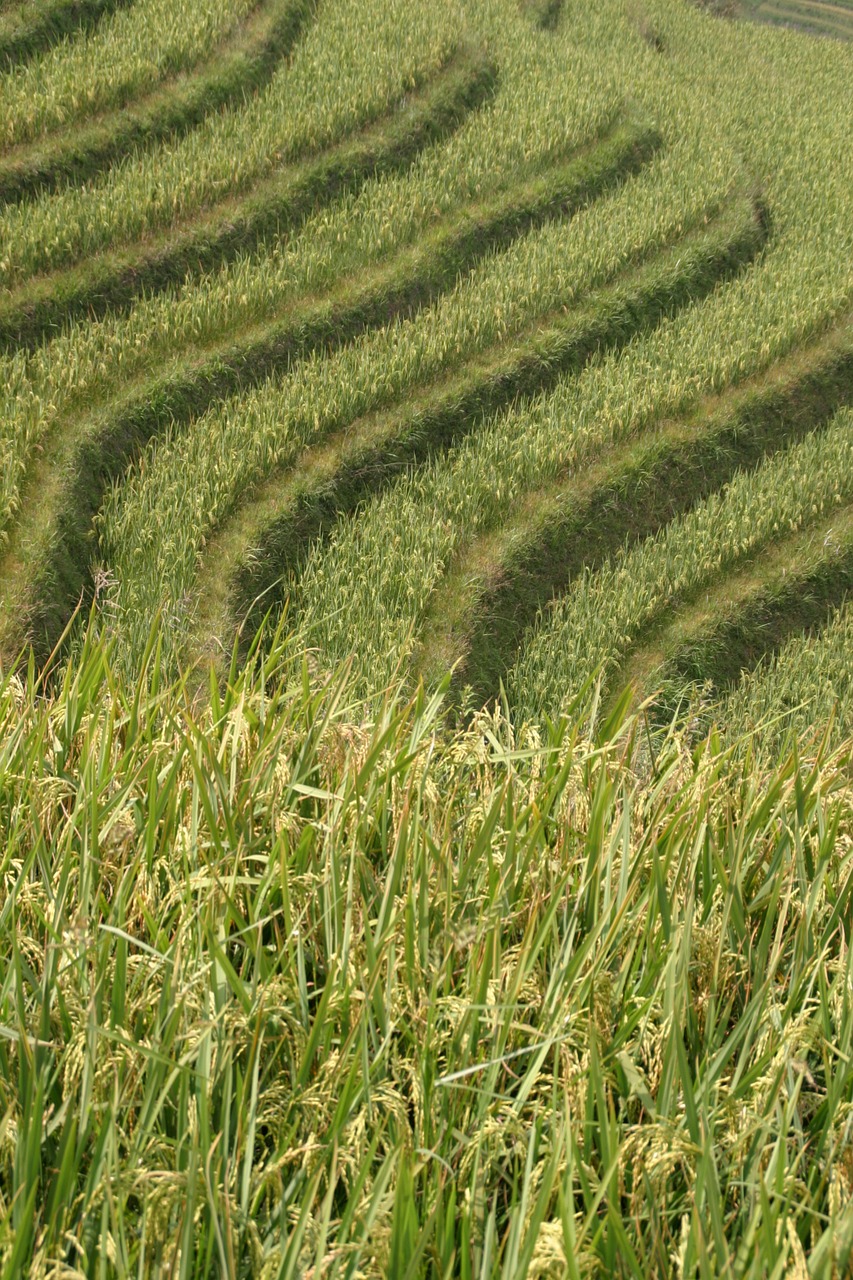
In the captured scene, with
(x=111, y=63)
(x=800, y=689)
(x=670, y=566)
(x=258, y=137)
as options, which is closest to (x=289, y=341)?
(x=258, y=137)

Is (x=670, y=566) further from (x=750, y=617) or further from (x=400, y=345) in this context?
(x=400, y=345)

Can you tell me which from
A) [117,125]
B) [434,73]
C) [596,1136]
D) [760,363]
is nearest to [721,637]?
[760,363]

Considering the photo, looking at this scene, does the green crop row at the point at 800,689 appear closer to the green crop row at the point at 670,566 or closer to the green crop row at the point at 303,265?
the green crop row at the point at 670,566

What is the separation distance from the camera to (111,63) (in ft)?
37.2

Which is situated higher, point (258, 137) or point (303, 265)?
point (258, 137)

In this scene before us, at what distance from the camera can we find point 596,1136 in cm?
230

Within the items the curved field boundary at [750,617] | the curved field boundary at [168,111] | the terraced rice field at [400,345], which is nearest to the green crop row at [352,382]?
the terraced rice field at [400,345]

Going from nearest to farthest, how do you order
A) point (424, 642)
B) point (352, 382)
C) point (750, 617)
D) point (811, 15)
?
point (424, 642) → point (750, 617) → point (352, 382) → point (811, 15)

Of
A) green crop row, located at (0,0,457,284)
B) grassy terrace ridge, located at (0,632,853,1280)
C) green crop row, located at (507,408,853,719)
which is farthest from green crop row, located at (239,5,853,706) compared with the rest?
green crop row, located at (0,0,457,284)

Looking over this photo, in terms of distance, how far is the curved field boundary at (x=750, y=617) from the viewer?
7.00 m

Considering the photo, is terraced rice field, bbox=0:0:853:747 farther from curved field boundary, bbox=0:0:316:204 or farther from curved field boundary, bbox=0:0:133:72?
curved field boundary, bbox=0:0:133:72

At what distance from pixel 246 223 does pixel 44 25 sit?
378 cm

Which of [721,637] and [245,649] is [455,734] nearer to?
[245,649]

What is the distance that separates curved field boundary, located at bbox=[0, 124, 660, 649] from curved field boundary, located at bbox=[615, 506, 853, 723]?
3445mm
